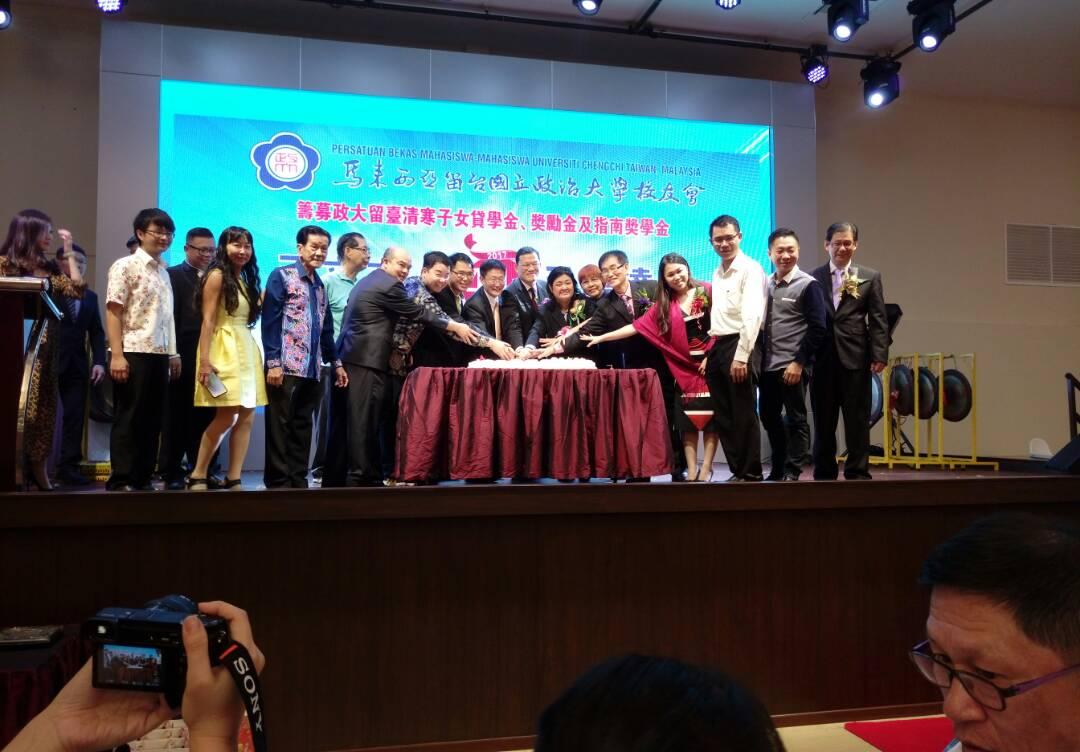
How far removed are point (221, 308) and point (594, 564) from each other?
75.5 inches

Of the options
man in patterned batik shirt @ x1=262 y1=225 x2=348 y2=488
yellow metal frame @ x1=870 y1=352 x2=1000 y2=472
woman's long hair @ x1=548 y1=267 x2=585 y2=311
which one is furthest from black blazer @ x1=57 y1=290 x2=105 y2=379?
yellow metal frame @ x1=870 y1=352 x2=1000 y2=472

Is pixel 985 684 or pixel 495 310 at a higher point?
pixel 495 310

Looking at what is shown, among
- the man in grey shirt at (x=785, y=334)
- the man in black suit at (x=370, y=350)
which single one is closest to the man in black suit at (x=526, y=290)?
the man in black suit at (x=370, y=350)

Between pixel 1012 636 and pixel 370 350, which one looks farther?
pixel 370 350

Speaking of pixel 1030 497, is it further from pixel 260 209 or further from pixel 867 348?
pixel 260 209

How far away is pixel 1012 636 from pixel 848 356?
3148mm

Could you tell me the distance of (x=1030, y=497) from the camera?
3.26 meters

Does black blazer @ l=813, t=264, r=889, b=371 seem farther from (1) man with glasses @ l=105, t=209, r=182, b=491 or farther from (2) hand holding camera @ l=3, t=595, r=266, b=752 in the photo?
(2) hand holding camera @ l=3, t=595, r=266, b=752

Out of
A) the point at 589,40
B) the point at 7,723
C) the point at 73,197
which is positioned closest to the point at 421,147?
the point at 589,40

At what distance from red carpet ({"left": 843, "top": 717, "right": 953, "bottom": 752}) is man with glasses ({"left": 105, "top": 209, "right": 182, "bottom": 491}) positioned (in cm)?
291

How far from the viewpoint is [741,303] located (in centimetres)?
387

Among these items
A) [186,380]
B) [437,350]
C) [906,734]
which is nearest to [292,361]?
[186,380]

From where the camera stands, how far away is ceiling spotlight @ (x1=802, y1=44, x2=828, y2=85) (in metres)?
6.82

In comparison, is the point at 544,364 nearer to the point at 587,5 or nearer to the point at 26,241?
the point at 26,241
